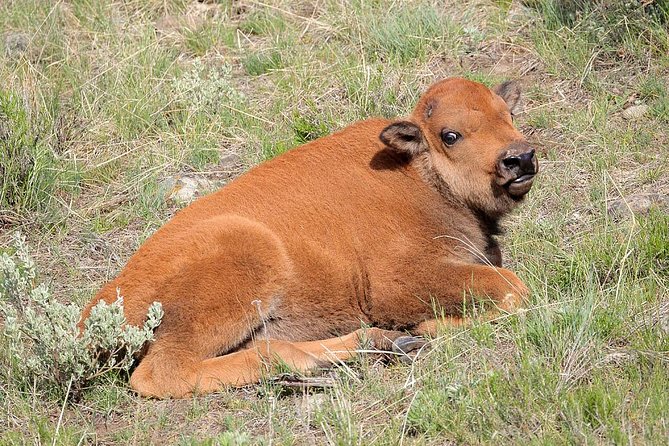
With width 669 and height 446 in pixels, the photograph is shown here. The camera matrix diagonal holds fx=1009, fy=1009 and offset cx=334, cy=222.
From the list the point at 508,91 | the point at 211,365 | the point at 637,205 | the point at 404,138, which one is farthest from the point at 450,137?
the point at 211,365

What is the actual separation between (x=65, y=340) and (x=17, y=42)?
6131mm

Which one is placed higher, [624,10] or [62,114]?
[624,10]

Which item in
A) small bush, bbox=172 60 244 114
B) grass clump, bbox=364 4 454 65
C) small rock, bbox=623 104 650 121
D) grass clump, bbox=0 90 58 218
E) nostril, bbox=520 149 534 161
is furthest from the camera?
grass clump, bbox=364 4 454 65

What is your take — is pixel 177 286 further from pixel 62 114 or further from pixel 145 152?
pixel 62 114

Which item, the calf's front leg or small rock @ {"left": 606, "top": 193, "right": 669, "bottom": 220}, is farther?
small rock @ {"left": 606, "top": 193, "right": 669, "bottom": 220}

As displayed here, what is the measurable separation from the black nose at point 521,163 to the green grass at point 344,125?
2.36 ft

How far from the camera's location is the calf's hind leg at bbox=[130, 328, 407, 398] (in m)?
6.17

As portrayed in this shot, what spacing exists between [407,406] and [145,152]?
4820 millimetres

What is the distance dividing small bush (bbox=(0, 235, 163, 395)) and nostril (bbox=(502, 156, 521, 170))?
2.46 metres

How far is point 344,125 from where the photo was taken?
31.3 ft

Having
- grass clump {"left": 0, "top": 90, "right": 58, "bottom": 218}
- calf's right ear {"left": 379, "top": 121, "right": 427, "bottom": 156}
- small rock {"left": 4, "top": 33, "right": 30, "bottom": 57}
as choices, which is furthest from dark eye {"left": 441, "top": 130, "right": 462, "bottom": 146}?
small rock {"left": 4, "top": 33, "right": 30, "bottom": 57}

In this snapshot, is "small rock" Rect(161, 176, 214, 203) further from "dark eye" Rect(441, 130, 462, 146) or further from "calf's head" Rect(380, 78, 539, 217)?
"dark eye" Rect(441, 130, 462, 146)

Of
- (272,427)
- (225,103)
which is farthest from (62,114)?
(272,427)

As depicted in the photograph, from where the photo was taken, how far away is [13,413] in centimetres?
601
